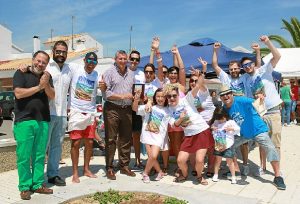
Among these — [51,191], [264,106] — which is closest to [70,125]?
[51,191]

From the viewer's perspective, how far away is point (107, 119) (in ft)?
19.1

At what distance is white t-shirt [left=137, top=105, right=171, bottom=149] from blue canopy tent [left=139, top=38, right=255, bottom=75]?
2.44 m

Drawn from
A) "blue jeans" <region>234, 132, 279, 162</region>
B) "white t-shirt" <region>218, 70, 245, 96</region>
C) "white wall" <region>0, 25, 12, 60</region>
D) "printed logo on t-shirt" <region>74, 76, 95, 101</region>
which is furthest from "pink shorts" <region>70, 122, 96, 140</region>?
"white wall" <region>0, 25, 12, 60</region>

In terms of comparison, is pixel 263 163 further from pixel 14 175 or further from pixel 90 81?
pixel 14 175

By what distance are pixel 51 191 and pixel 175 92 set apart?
2447 mm

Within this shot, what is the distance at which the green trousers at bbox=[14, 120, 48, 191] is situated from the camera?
15.2 ft

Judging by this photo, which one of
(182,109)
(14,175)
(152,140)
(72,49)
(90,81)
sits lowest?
(14,175)

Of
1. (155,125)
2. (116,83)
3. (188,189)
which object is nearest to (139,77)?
(116,83)

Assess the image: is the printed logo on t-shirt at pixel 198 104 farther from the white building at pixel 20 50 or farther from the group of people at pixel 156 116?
the white building at pixel 20 50

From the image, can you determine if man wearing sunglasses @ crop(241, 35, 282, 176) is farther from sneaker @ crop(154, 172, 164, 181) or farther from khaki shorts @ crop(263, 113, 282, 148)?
sneaker @ crop(154, 172, 164, 181)

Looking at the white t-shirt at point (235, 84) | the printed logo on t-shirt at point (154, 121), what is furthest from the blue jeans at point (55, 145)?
the white t-shirt at point (235, 84)

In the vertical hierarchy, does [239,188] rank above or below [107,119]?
below

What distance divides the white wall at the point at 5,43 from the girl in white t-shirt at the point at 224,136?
133 feet

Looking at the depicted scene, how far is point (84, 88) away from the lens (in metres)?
5.52
